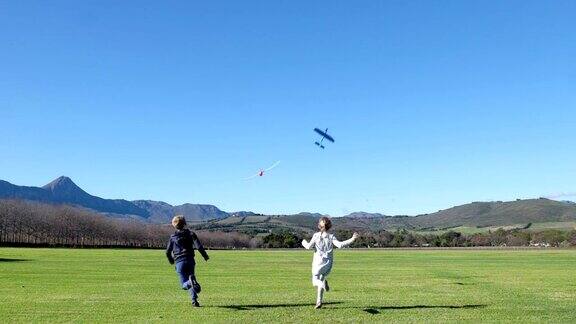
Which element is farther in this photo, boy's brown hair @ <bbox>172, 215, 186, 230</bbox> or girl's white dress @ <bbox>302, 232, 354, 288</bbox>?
girl's white dress @ <bbox>302, 232, 354, 288</bbox>

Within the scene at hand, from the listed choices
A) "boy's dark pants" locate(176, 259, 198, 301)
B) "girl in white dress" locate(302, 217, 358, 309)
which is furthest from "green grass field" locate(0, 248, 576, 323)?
"girl in white dress" locate(302, 217, 358, 309)

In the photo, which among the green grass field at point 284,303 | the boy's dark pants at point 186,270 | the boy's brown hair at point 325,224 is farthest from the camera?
the boy's brown hair at point 325,224

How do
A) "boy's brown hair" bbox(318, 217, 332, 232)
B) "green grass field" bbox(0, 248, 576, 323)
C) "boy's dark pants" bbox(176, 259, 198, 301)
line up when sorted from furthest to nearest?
"boy's brown hair" bbox(318, 217, 332, 232)
"boy's dark pants" bbox(176, 259, 198, 301)
"green grass field" bbox(0, 248, 576, 323)

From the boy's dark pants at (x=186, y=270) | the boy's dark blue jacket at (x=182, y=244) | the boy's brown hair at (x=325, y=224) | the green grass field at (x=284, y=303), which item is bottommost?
the green grass field at (x=284, y=303)

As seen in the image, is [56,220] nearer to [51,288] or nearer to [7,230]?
[7,230]

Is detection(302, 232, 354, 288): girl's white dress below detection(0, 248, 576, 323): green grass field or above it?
above

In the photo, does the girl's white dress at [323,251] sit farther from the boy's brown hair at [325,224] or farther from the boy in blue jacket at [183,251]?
the boy in blue jacket at [183,251]

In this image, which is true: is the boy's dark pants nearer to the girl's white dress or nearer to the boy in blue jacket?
the boy in blue jacket

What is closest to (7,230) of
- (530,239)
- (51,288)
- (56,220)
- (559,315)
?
(56,220)

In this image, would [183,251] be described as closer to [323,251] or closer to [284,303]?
[284,303]

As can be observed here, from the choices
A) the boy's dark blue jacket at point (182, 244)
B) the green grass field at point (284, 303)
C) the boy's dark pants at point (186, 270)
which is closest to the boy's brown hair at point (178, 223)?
the boy's dark blue jacket at point (182, 244)

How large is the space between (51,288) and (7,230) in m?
186

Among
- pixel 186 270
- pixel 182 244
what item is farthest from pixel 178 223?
pixel 186 270

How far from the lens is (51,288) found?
21.5 m
